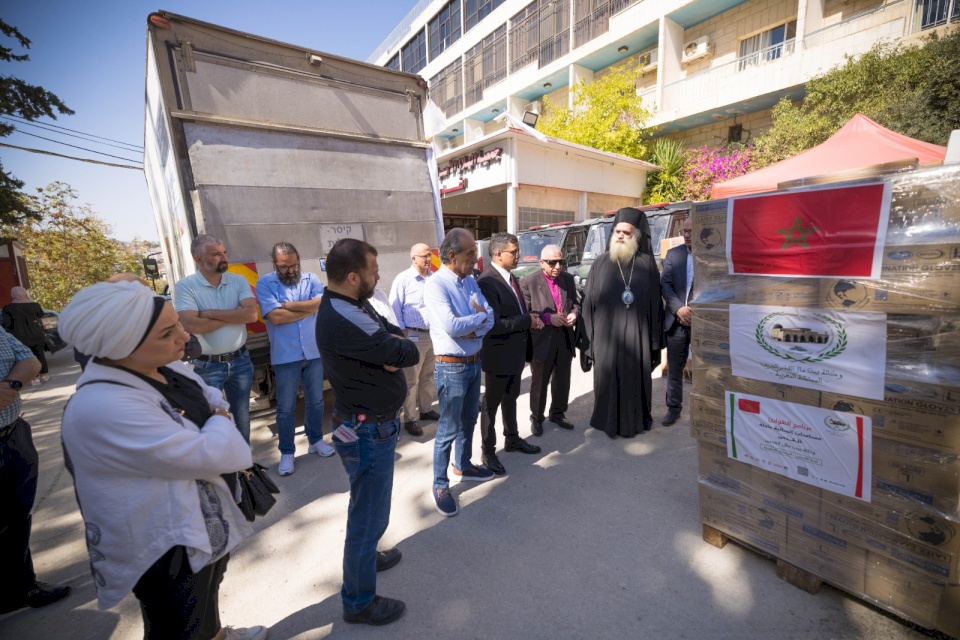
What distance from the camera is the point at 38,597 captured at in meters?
2.31

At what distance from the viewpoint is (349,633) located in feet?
6.63

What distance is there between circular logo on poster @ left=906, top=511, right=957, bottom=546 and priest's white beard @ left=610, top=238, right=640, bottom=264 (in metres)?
2.61

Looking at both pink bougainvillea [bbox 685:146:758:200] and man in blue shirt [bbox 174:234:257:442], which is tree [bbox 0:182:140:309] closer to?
man in blue shirt [bbox 174:234:257:442]

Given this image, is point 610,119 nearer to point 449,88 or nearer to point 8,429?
point 449,88

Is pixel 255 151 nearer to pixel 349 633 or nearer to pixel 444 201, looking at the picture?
pixel 349 633

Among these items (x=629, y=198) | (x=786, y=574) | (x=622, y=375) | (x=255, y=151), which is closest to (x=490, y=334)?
(x=622, y=375)

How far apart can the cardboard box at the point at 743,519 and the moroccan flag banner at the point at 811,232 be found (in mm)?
1285

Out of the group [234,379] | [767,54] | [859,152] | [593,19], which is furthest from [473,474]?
[593,19]

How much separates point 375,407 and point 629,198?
58.4 ft

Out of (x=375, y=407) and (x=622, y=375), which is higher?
(x=375, y=407)

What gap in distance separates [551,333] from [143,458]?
324 cm

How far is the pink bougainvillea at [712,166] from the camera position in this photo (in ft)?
46.2

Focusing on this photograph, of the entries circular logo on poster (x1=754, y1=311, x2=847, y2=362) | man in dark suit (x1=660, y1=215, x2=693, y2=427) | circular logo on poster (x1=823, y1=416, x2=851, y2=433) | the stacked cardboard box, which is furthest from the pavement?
circular logo on poster (x1=754, y1=311, x2=847, y2=362)

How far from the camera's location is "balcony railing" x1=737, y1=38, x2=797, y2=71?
47.5 feet
